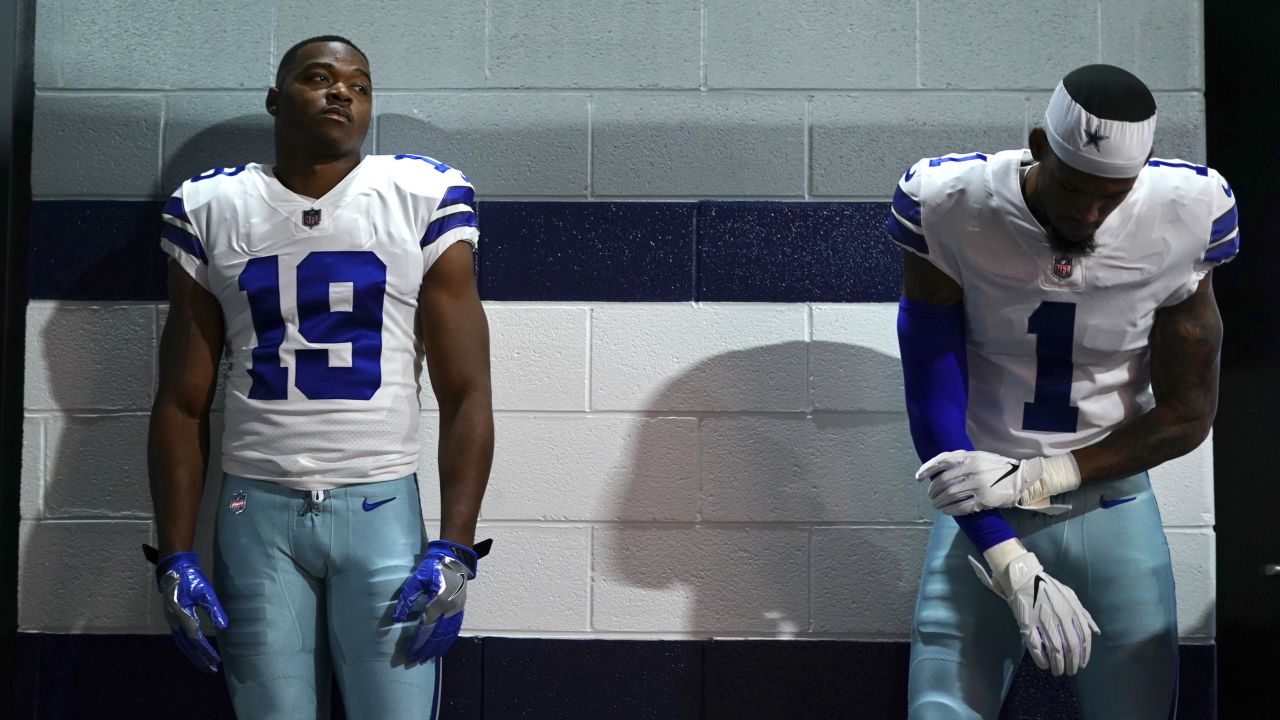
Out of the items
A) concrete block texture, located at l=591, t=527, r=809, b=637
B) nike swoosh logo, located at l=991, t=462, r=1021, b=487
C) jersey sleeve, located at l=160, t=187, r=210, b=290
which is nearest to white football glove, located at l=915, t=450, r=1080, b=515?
nike swoosh logo, located at l=991, t=462, r=1021, b=487

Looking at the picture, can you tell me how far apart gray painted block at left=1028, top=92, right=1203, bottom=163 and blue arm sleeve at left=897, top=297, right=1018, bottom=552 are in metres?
0.64

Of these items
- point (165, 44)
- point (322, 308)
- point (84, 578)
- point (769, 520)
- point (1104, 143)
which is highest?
point (165, 44)

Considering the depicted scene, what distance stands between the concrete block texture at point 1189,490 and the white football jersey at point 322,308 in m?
1.35

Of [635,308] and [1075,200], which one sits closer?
[1075,200]

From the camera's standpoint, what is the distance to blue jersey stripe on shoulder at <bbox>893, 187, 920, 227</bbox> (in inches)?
65.5

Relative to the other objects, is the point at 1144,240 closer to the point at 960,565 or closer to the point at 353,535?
the point at 960,565

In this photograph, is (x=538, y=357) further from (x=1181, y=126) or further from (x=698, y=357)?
(x=1181, y=126)

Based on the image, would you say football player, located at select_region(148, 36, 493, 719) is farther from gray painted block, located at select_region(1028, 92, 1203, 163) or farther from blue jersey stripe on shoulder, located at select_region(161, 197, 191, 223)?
gray painted block, located at select_region(1028, 92, 1203, 163)

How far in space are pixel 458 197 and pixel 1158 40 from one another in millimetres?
1349

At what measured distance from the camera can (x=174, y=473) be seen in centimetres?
178

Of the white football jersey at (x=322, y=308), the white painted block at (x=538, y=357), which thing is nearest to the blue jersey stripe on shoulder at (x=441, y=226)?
the white football jersey at (x=322, y=308)

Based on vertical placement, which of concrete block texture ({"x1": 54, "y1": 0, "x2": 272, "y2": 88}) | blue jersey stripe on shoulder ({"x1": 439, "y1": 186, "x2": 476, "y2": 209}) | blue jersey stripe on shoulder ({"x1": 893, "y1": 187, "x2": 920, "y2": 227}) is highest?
concrete block texture ({"x1": 54, "y1": 0, "x2": 272, "y2": 88})

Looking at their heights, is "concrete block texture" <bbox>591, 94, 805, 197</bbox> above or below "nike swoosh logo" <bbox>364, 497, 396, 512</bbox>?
above

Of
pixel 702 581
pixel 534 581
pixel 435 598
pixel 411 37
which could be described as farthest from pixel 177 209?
pixel 702 581
